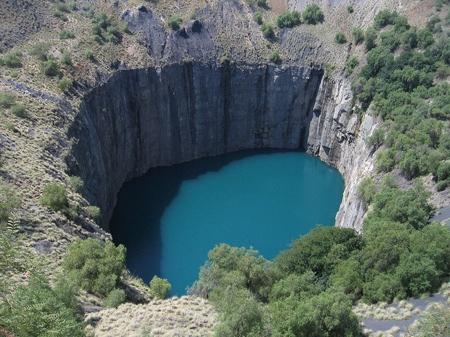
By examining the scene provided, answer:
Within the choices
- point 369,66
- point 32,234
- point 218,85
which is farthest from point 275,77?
point 32,234

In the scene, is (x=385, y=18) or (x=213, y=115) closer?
(x=385, y=18)

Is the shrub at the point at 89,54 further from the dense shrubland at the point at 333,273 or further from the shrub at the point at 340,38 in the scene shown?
the dense shrubland at the point at 333,273

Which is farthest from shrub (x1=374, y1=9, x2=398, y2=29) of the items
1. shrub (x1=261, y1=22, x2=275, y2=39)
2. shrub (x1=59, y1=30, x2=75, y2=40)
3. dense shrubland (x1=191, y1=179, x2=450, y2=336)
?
shrub (x1=59, y1=30, x2=75, y2=40)

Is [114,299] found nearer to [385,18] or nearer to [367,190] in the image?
[367,190]

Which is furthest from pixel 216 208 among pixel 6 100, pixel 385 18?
pixel 385 18

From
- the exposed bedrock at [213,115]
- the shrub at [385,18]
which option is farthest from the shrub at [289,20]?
the shrub at [385,18]
